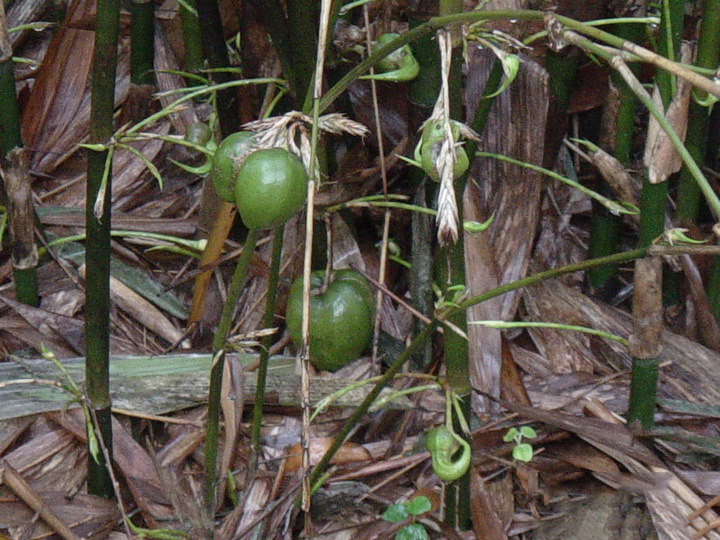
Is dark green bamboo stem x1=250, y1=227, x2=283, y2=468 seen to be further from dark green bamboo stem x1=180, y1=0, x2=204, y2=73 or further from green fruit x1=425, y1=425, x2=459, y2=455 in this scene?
dark green bamboo stem x1=180, y1=0, x2=204, y2=73

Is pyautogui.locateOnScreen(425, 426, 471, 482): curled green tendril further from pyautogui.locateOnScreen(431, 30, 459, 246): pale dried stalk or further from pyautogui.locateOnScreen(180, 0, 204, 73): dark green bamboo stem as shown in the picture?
pyautogui.locateOnScreen(180, 0, 204, 73): dark green bamboo stem

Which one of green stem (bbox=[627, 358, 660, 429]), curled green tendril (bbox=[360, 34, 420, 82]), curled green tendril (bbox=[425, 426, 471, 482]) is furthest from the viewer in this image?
green stem (bbox=[627, 358, 660, 429])

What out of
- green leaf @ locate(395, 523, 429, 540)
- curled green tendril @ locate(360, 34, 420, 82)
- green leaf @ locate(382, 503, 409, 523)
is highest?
curled green tendril @ locate(360, 34, 420, 82)

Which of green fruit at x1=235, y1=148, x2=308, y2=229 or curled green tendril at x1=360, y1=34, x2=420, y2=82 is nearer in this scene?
green fruit at x1=235, y1=148, x2=308, y2=229

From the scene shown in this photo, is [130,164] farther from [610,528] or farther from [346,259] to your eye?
[610,528]

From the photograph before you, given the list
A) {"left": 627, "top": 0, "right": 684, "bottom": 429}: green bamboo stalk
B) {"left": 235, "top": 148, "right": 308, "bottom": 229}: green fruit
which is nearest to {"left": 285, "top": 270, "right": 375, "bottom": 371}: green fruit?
{"left": 627, "top": 0, "right": 684, "bottom": 429}: green bamboo stalk

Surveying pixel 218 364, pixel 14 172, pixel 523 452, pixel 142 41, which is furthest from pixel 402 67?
pixel 142 41

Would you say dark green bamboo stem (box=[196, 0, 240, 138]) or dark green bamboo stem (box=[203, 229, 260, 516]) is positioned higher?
dark green bamboo stem (box=[196, 0, 240, 138])

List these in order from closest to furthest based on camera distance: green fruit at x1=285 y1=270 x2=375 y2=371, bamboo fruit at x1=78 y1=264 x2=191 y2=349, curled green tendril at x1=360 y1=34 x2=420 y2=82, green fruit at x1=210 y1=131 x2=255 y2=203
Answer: green fruit at x1=210 y1=131 x2=255 y2=203 → curled green tendril at x1=360 y1=34 x2=420 y2=82 → green fruit at x1=285 y1=270 x2=375 y2=371 → bamboo fruit at x1=78 y1=264 x2=191 y2=349
